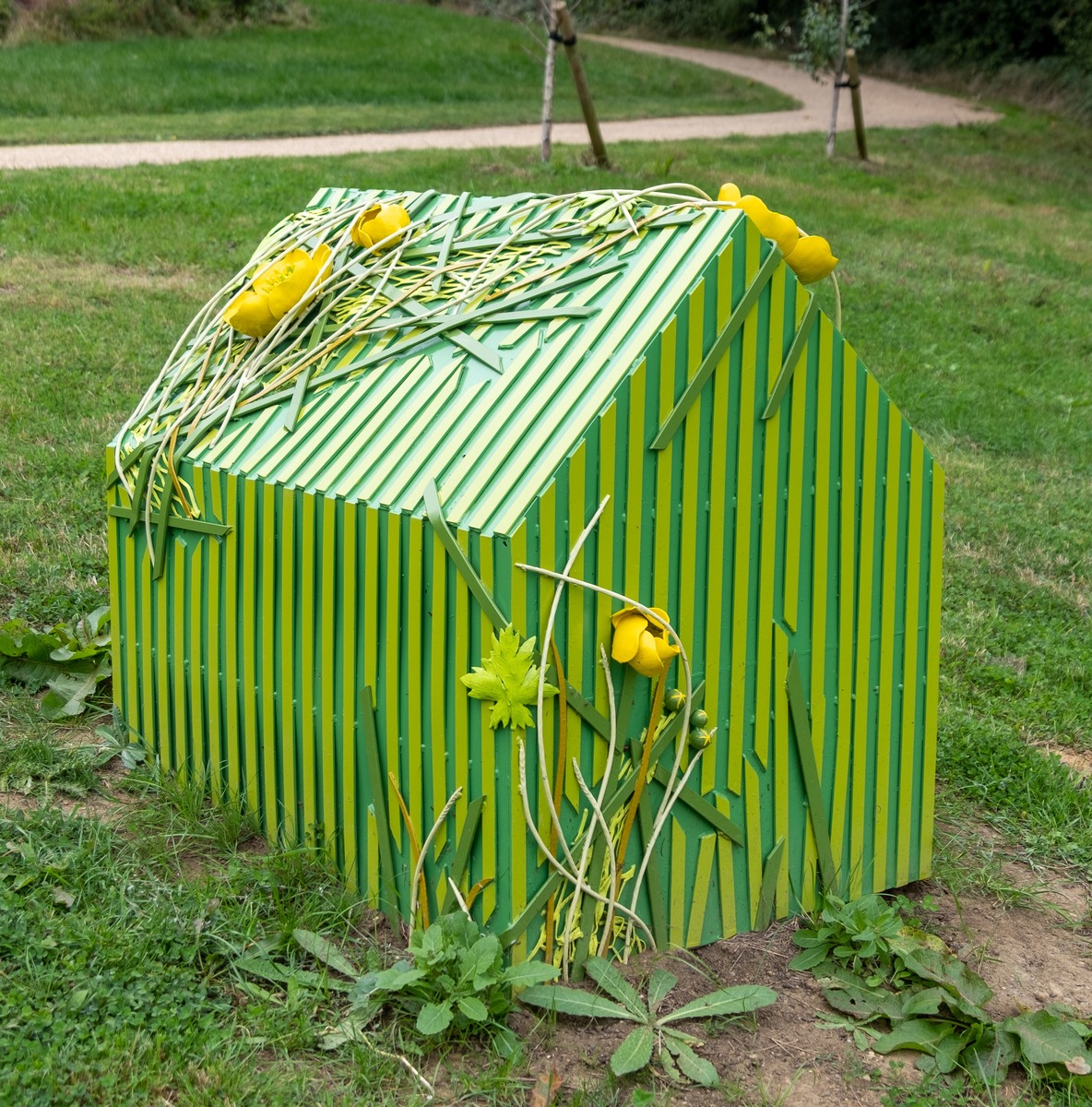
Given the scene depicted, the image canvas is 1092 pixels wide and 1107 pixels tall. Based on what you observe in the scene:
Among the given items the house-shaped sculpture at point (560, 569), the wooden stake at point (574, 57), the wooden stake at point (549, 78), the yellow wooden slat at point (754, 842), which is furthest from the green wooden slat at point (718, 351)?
the wooden stake at point (549, 78)

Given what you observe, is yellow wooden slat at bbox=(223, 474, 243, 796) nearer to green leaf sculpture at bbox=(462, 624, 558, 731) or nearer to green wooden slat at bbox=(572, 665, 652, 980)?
green leaf sculpture at bbox=(462, 624, 558, 731)

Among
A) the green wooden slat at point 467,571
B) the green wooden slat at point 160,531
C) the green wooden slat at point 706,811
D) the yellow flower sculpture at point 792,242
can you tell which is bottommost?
the green wooden slat at point 706,811

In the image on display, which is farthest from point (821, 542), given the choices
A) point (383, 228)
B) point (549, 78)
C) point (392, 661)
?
point (549, 78)

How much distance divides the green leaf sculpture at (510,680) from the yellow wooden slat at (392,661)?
28 centimetres

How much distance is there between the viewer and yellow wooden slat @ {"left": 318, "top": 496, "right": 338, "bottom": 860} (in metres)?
3.02

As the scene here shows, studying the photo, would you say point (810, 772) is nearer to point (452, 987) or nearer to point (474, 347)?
point (452, 987)

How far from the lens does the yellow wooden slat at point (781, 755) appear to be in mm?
3092

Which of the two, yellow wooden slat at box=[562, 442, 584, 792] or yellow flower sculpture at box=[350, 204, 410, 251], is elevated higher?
yellow flower sculpture at box=[350, 204, 410, 251]

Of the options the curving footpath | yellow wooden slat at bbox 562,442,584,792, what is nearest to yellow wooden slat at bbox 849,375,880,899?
yellow wooden slat at bbox 562,442,584,792

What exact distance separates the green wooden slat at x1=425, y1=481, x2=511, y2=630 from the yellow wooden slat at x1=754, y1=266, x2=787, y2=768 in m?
0.70

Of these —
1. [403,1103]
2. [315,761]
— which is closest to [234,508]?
[315,761]

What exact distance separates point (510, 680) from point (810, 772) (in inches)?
37.0

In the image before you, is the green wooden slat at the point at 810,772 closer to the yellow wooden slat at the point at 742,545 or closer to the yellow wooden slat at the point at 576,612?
the yellow wooden slat at the point at 742,545

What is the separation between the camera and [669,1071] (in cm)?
269
